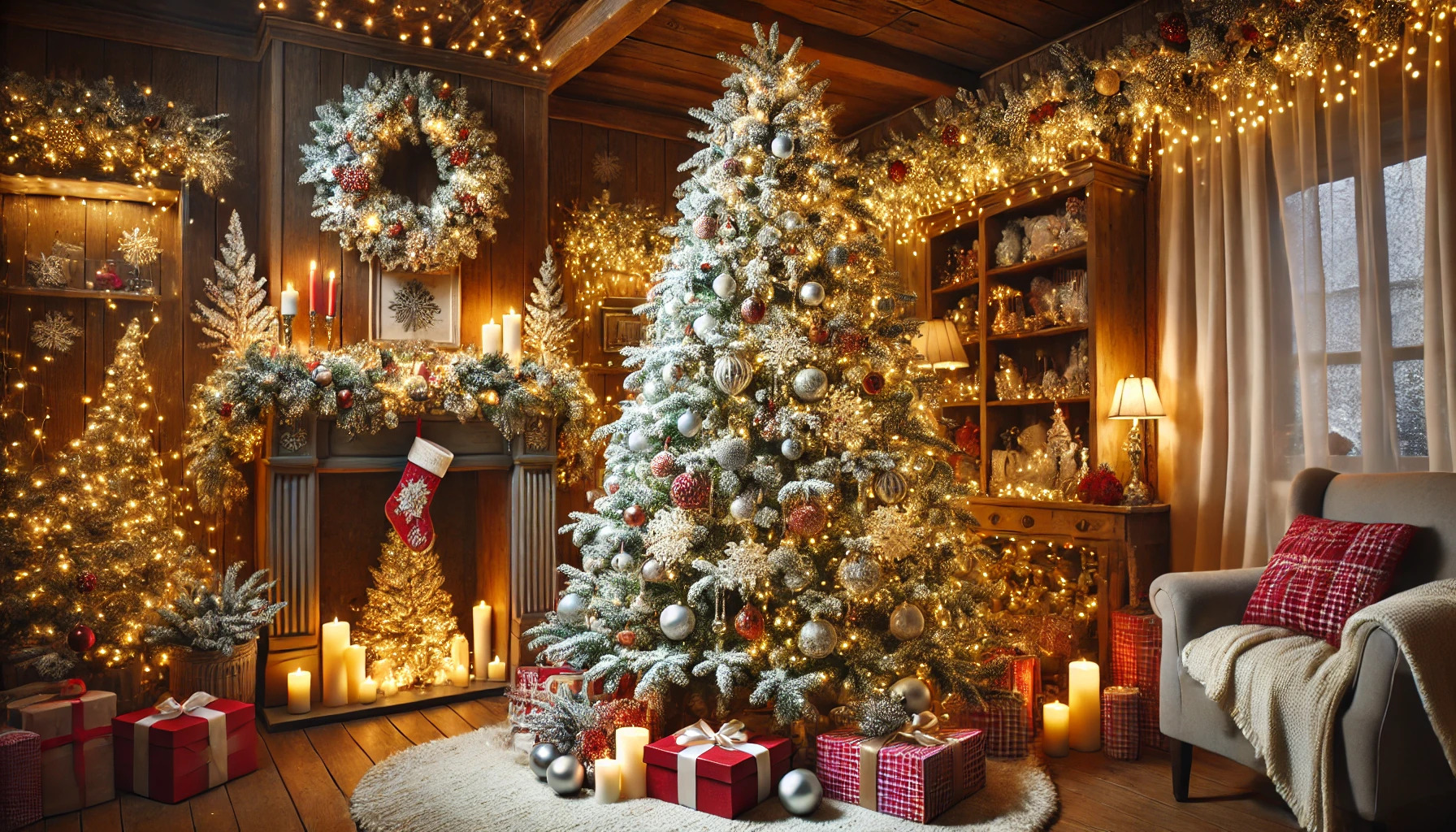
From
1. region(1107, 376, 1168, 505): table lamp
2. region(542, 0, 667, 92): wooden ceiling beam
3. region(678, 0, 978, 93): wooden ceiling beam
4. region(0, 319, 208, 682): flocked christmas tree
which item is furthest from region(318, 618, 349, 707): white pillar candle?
region(1107, 376, 1168, 505): table lamp

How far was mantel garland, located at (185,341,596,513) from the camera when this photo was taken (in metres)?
3.21

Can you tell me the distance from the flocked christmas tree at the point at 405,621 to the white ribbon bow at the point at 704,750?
1.59 metres

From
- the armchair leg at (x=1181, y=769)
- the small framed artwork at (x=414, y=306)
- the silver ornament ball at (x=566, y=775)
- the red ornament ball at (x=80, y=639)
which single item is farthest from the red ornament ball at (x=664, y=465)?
the red ornament ball at (x=80, y=639)

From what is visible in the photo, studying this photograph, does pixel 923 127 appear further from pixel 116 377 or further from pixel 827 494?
pixel 116 377

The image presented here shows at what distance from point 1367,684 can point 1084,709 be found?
1.07 meters

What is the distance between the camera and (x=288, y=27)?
351 cm

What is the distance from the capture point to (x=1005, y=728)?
2.89 m

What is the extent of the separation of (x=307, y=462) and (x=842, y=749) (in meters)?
2.21

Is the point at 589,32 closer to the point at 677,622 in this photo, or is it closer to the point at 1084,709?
the point at 677,622

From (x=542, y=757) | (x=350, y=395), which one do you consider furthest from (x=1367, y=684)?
(x=350, y=395)

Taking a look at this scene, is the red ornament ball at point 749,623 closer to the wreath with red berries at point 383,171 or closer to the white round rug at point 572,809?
the white round rug at point 572,809

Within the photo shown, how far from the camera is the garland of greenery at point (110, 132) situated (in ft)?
10.7

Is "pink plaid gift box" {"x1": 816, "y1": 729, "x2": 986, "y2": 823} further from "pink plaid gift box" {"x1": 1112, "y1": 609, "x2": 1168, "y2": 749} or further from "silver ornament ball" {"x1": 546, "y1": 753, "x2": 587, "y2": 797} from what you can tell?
"pink plaid gift box" {"x1": 1112, "y1": 609, "x2": 1168, "y2": 749}

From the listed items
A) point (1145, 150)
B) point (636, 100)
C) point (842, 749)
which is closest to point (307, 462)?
point (842, 749)
